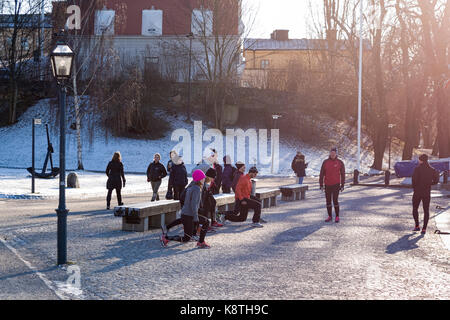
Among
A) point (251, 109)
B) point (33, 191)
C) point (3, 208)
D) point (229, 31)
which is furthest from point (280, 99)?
point (3, 208)

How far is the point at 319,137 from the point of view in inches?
2239

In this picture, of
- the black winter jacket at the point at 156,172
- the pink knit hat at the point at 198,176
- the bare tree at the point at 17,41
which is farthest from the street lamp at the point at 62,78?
the bare tree at the point at 17,41

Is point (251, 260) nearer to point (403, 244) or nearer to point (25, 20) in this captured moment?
point (403, 244)

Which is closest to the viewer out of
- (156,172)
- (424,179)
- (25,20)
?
(424,179)

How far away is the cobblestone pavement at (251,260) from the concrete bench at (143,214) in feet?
1.28

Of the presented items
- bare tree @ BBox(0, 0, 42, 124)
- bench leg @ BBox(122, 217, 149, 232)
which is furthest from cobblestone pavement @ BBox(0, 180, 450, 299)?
bare tree @ BBox(0, 0, 42, 124)

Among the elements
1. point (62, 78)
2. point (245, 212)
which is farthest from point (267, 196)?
point (62, 78)

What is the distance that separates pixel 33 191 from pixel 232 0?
31461 millimetres

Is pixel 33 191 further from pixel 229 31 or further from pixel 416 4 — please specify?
pixel 229 31

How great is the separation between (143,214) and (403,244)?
528 centimetres

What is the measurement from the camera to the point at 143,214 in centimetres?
1266

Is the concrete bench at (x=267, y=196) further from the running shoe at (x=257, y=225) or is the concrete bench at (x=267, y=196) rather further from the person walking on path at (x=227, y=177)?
the running shoe at (x=257, y=225)

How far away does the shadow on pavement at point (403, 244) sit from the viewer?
441 inches

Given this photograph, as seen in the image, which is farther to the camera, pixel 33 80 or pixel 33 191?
pixel 33 80
